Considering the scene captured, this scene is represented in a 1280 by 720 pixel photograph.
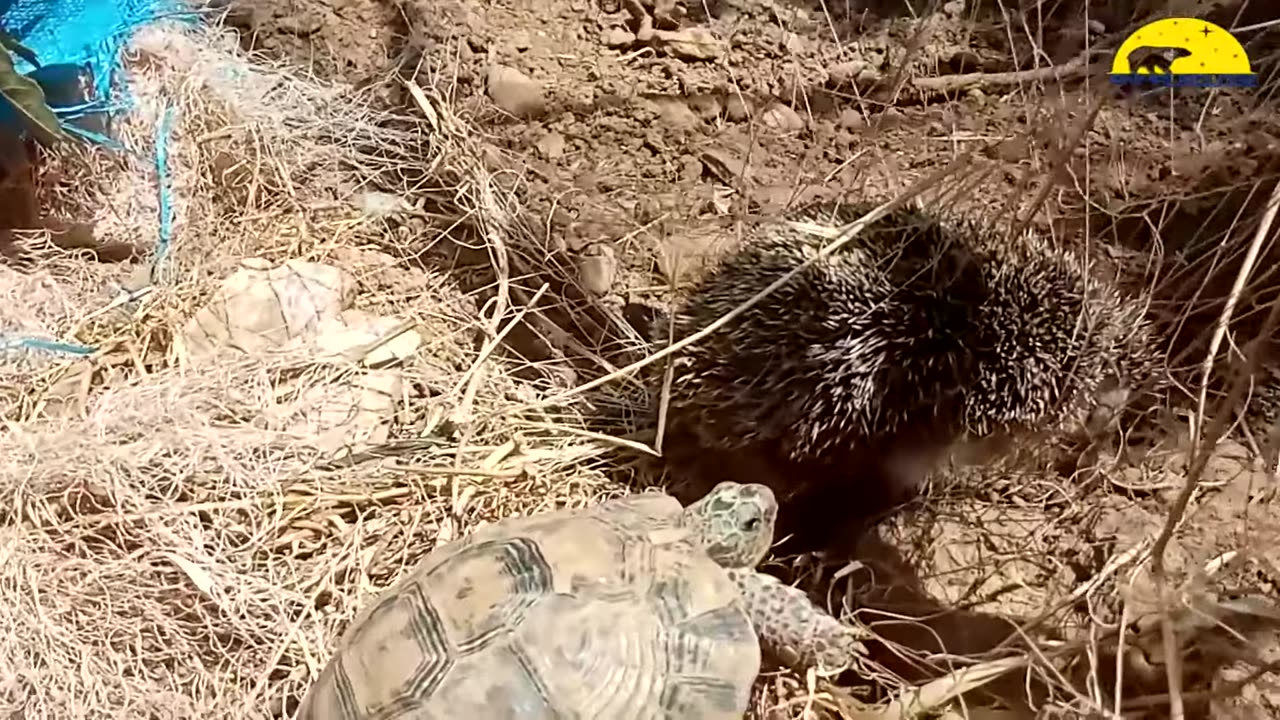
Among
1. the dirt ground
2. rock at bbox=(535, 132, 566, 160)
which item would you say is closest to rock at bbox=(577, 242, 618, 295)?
the dirt ground

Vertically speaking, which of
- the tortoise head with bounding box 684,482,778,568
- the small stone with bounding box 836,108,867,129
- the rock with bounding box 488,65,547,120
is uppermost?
the small stone with bounding box 836,108,867,129

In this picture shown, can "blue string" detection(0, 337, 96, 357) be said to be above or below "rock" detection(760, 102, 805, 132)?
below

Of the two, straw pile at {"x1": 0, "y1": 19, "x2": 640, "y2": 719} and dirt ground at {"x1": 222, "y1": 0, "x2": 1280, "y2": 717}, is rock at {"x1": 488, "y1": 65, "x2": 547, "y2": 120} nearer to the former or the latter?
dirt ground at {"x1": 222, "y1": 0, "x2": 1280, "y2": 717}

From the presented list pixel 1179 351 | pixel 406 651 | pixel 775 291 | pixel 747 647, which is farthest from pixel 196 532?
pixel 1179 351

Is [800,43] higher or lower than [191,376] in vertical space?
higher

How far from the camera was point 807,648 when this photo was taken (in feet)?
5.86

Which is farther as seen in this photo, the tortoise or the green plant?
the green plant

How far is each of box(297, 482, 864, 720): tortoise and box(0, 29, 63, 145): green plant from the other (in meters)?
1.31

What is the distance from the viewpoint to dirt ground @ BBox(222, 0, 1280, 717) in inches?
80.7

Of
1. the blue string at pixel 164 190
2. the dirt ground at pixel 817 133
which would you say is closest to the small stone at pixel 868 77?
the dirt ground at pixel 817 133

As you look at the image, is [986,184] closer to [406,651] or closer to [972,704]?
[972,704]

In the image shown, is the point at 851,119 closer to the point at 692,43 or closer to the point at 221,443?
the point at 692,43

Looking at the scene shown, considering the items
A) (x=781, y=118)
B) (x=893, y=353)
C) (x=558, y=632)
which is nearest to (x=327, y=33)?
(x=781, y=118)

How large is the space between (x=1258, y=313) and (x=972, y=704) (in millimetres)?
879
